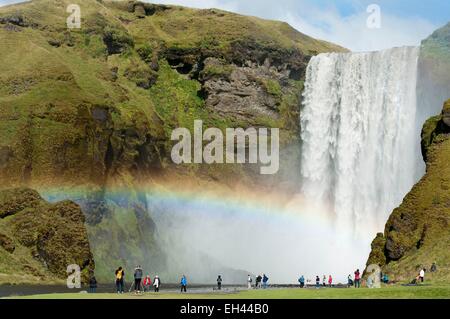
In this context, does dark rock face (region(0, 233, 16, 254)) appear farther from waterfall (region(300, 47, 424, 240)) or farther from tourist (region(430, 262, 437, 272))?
waterfall (region(300, 47, 424, 240))

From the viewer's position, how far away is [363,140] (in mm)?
158000

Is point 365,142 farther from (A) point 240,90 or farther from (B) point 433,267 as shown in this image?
(B) point 433,267

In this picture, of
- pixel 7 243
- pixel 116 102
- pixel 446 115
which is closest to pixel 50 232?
pixel 7 243

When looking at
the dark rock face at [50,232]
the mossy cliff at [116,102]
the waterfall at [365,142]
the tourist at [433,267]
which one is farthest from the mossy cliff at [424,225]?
the mossy cliff at [116,102]

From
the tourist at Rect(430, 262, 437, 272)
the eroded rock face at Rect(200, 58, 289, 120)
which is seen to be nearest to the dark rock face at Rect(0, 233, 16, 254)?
the tourist at Rect(430, 262, 437, 272)

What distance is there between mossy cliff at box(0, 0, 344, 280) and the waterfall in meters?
12.4

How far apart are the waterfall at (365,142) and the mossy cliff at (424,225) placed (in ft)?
147

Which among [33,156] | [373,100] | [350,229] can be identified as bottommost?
[350,229]

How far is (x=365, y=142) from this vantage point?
15688 centimetres

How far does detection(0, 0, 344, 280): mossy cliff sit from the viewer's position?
14350 cm
